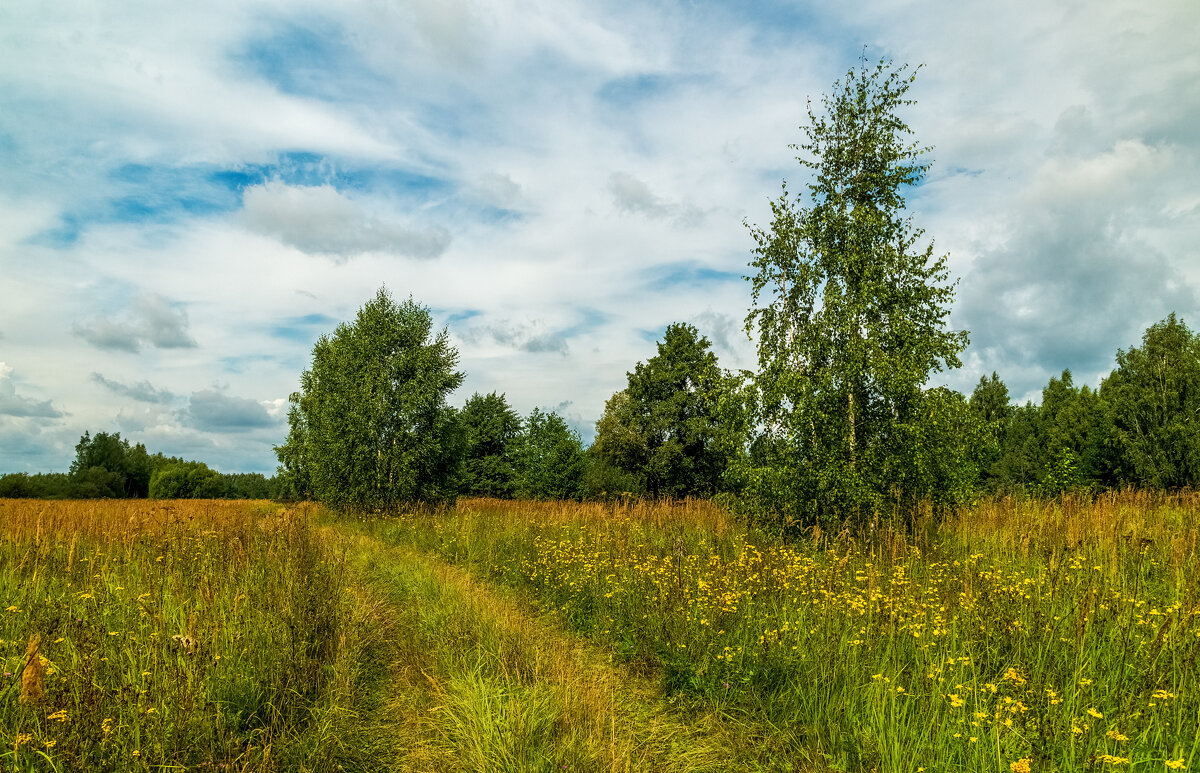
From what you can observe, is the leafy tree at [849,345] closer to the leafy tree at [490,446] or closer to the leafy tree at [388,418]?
the leafy tree at [388,418]

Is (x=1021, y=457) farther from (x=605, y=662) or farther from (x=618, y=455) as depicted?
(x=605, y=662)

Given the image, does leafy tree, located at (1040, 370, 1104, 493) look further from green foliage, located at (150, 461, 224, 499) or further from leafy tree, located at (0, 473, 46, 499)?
green foliage, located at (150, 461, 224, 499)

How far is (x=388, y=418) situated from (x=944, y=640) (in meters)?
22.4

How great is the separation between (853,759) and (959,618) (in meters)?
2.17

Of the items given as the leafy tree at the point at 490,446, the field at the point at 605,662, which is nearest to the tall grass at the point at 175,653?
the field at the point at 605,662

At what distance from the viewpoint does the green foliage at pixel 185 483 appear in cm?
5759

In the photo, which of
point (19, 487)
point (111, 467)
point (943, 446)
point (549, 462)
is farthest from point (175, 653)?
point (111, 467)

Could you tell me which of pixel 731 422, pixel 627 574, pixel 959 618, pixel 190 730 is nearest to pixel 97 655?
pixel 190 730

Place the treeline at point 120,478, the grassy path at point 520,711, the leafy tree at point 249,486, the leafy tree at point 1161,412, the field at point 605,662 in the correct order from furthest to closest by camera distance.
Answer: the leafy tree at point 249,486 < the treeline at point 120,478 < the leafy tree at point 1161,412 < the grassy path at point 520,711 < the field at point 605,662

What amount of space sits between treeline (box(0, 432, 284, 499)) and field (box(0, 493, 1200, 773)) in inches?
1710

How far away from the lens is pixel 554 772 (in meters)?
3.61

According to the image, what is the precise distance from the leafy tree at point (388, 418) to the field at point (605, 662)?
15.7m

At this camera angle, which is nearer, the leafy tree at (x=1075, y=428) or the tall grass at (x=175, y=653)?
the tall grass at (x=175, y=653)

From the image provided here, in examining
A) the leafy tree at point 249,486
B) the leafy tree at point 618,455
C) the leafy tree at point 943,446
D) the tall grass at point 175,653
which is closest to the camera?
the tall grass at point 175,653
